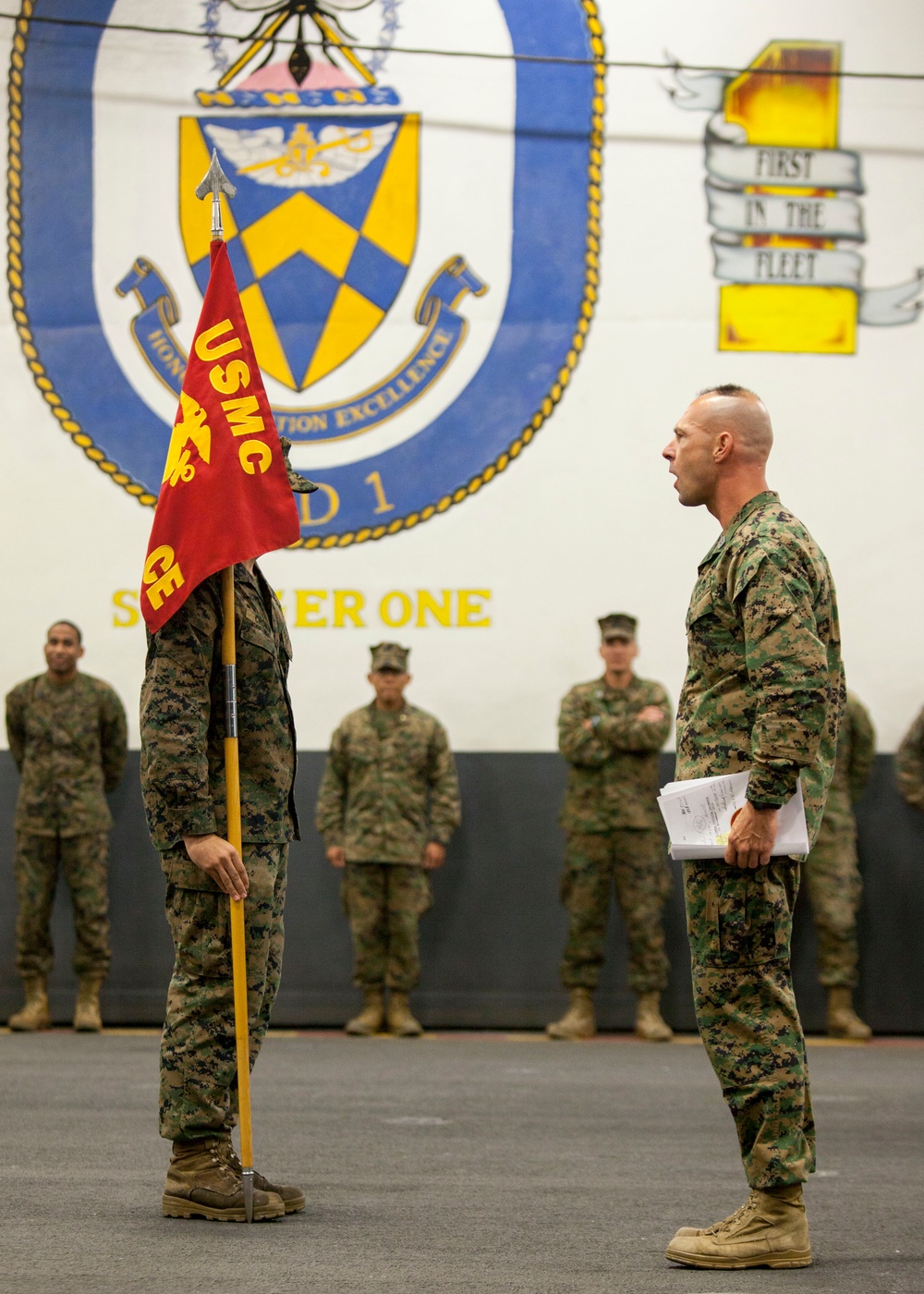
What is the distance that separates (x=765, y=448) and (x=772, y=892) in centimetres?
78

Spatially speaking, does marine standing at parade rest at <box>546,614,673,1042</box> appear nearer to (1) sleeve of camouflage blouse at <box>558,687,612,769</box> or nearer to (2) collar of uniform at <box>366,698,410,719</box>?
(1) sleeve of camouflage blouse at <box>558,687,612,769</box>

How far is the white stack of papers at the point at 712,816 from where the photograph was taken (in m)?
2.62

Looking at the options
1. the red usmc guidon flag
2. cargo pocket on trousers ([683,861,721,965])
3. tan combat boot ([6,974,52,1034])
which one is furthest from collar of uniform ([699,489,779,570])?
tan combat boot ([6,974,52,1034])

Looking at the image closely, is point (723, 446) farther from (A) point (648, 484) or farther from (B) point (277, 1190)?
(A) point (648, 484)

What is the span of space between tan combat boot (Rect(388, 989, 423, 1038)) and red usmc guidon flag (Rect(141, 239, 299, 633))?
3463 millimetres

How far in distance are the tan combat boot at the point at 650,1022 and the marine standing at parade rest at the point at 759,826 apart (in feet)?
11.4

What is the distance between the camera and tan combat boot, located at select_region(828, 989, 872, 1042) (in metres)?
6.20

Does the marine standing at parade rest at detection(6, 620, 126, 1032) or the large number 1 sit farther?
the large number 1

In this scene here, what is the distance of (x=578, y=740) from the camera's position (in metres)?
6.12

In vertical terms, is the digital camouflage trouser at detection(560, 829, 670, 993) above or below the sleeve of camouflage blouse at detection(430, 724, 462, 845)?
below

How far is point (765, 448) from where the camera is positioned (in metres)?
2.82

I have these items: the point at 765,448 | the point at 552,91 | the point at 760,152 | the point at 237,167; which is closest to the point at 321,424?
the point at 237,167

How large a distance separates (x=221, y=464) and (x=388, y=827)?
329cm

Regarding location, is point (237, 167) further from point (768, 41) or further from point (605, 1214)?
point (605, 1214)
